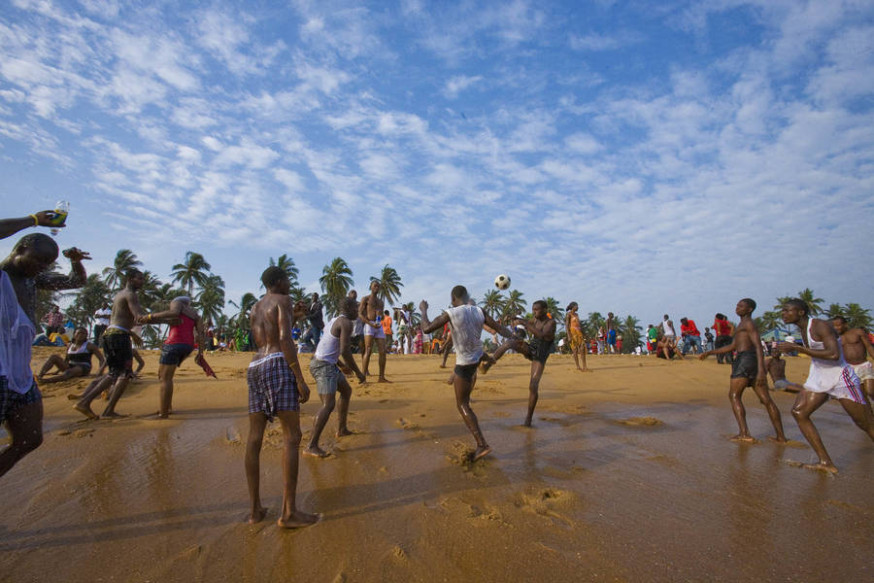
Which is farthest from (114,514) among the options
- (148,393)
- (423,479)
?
(148,393)

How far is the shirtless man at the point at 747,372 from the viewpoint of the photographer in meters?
6.00

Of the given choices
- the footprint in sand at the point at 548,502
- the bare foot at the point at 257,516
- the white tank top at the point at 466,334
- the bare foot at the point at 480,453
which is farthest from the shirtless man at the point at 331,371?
the footprint in sand at the point at 548,502

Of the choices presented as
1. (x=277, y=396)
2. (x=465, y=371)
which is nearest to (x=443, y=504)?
(x=277, y=396)

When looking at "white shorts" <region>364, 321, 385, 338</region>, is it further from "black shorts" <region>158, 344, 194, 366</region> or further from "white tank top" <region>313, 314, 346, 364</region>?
"white tank top" <region>313, 314, 346, 364</region>

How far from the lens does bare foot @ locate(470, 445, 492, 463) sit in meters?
4.71

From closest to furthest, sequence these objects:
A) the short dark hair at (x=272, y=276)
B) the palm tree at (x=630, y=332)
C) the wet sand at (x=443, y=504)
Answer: the wet sand at (x=443, y=504) → the short dark hair at (x=272, y=276) → the palm tree at (x=630, y=332)

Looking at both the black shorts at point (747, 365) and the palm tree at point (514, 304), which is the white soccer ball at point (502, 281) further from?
the palm tree at point (514, 304)

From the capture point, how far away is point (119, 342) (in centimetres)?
634

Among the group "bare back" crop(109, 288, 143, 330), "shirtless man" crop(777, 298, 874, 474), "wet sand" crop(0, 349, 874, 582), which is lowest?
"wet sand" crop(0, 349, 874, 582)

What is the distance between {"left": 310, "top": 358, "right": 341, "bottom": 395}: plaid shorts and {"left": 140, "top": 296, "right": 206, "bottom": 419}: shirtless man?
2.45 metres

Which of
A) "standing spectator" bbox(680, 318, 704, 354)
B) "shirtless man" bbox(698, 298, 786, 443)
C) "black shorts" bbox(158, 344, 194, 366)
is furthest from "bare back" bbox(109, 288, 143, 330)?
"standing spectator" bbox(680, 318, 704, 354)

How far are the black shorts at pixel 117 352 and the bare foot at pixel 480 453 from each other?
519cm

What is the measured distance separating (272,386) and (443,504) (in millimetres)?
1649

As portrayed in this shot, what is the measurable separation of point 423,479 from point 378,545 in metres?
1.30
